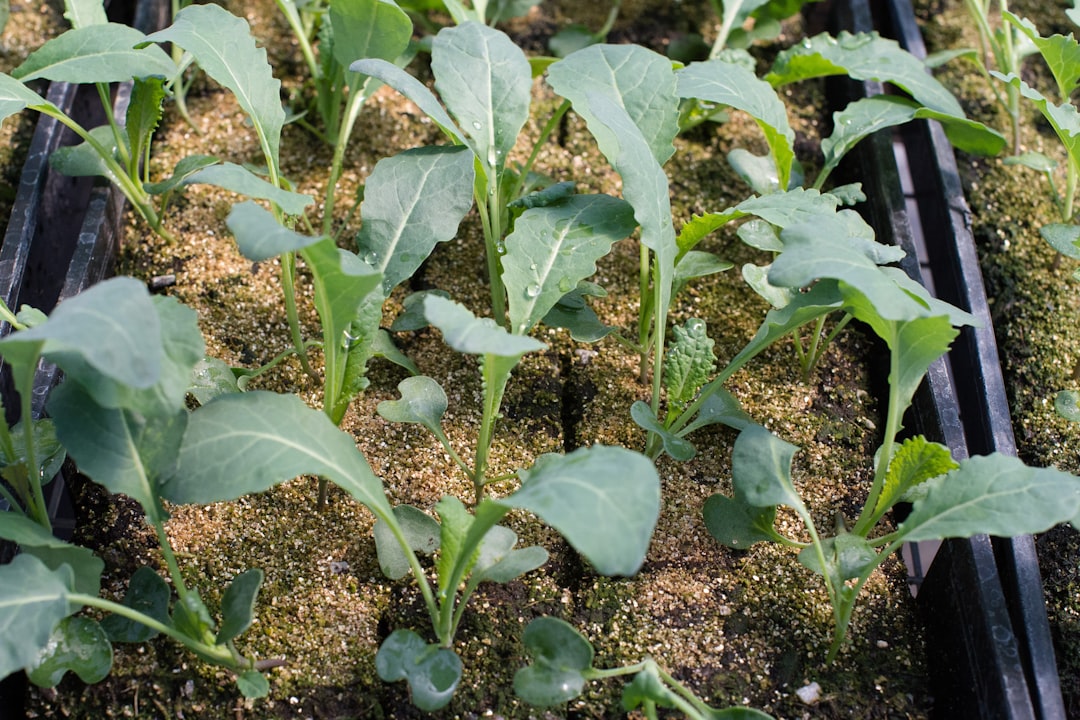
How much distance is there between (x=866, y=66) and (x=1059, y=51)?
259 millimetres

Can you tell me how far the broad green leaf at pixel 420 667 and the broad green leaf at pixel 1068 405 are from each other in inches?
30.7

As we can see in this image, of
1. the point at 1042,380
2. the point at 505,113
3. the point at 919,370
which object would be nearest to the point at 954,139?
the point at 1042,380

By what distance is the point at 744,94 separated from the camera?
4.08 feet

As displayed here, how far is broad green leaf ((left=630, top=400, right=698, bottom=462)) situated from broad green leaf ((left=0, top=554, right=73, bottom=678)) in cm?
59

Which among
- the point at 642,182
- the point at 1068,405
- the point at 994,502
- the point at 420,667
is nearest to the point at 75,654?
the point at 420,667

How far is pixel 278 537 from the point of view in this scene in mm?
1099

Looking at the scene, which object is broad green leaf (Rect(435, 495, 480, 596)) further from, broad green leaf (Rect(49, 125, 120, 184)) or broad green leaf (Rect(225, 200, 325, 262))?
broad green leaf (Rect(49, 125, 120, 184))

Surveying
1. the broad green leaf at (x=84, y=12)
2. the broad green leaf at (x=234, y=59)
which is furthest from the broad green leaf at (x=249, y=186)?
the broad green leaf at (x=84, y=12)

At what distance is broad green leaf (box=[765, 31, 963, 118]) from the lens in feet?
4.46

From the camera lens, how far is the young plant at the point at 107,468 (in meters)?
0.76

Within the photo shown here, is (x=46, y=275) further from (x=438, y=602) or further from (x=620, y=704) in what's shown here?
(x=620, y=704)

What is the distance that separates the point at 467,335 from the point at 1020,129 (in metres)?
1.22

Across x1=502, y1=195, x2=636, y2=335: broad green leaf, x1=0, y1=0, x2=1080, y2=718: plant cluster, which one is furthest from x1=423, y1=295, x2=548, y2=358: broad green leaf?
x1=502, y1=195, x2=636, y2=335: broad green leaf

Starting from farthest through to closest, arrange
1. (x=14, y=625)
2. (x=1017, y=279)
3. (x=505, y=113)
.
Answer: (x=1017, y=279) → (x=505, y=113) → (x=14, y=625)
